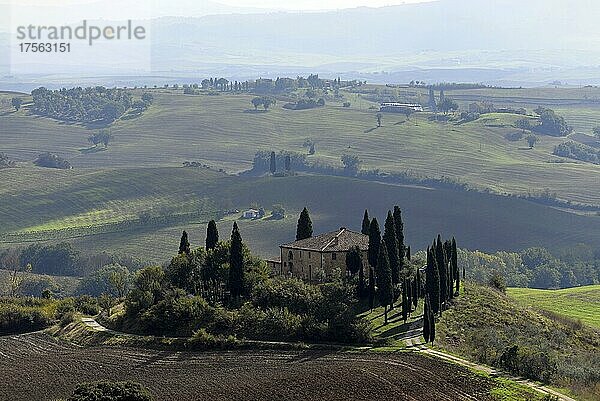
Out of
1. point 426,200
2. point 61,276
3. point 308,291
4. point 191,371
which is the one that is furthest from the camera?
point 426,200

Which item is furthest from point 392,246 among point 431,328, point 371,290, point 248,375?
point 248,375

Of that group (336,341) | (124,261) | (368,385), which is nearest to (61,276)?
(124,261)

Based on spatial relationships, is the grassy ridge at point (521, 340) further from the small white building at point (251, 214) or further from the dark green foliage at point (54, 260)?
the small white building at point (251, 214)

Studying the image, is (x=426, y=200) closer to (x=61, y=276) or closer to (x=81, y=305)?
(x=61, y=276)

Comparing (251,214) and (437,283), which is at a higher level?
(437,283)

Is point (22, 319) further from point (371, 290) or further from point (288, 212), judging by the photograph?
point (288, 212)

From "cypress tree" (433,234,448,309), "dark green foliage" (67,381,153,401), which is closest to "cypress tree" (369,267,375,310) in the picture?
"cypress tree" (433,234,448,309)
